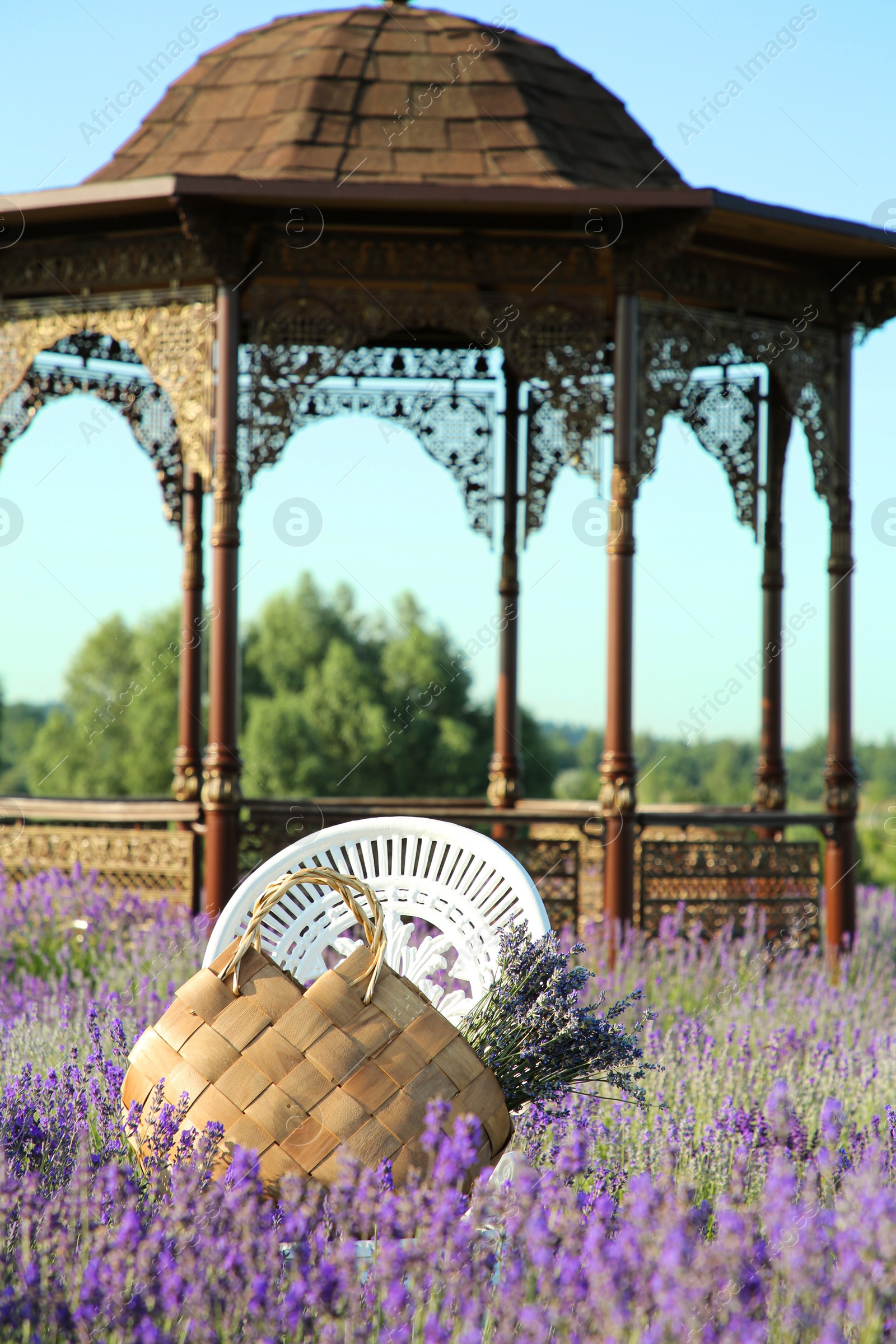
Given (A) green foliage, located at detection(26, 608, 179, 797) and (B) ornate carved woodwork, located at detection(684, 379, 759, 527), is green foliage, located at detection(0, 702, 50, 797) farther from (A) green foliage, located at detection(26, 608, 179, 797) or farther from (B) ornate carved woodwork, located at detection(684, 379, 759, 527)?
(B) ornate carved woodwork, located at detection(684, 379, 759, 527)

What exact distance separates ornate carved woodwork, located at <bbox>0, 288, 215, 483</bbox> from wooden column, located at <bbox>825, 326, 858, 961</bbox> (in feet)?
13.0

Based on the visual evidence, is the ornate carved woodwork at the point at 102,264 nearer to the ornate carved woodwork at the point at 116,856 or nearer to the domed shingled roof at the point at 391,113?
the domed shingled roof at the point at 391,113

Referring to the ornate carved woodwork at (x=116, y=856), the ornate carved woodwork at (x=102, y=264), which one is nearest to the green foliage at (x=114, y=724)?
the ornate carved woodwork at (x=116, y=856)

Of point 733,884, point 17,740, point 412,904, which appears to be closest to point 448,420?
point 733,884

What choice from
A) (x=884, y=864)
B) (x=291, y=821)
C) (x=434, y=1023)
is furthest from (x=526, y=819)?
(x=884, y=864)

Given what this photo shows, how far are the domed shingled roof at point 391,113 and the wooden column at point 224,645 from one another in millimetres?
1034

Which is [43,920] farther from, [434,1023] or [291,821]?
[434,1023]

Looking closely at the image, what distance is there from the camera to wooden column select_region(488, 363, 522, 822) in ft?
31.8

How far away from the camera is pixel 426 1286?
1.96 metres

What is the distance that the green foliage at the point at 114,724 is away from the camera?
34.1 meters

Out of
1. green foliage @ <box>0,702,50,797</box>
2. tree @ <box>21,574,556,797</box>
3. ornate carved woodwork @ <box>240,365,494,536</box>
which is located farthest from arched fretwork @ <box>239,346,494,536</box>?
green foliage @ <box>0,702,50,797</box>

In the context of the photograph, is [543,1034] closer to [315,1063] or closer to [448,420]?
[315,1063]

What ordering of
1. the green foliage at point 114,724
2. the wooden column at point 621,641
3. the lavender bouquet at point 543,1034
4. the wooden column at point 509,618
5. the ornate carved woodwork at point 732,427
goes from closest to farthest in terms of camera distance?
the lavender bouquet at point 543,1034
the wooden column at point 621,641
the ornate carved woodwork at point 732,427
the wooden column at point 509,618
the green foliage at point 114,724

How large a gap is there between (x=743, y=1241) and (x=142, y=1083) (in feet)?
4.24
